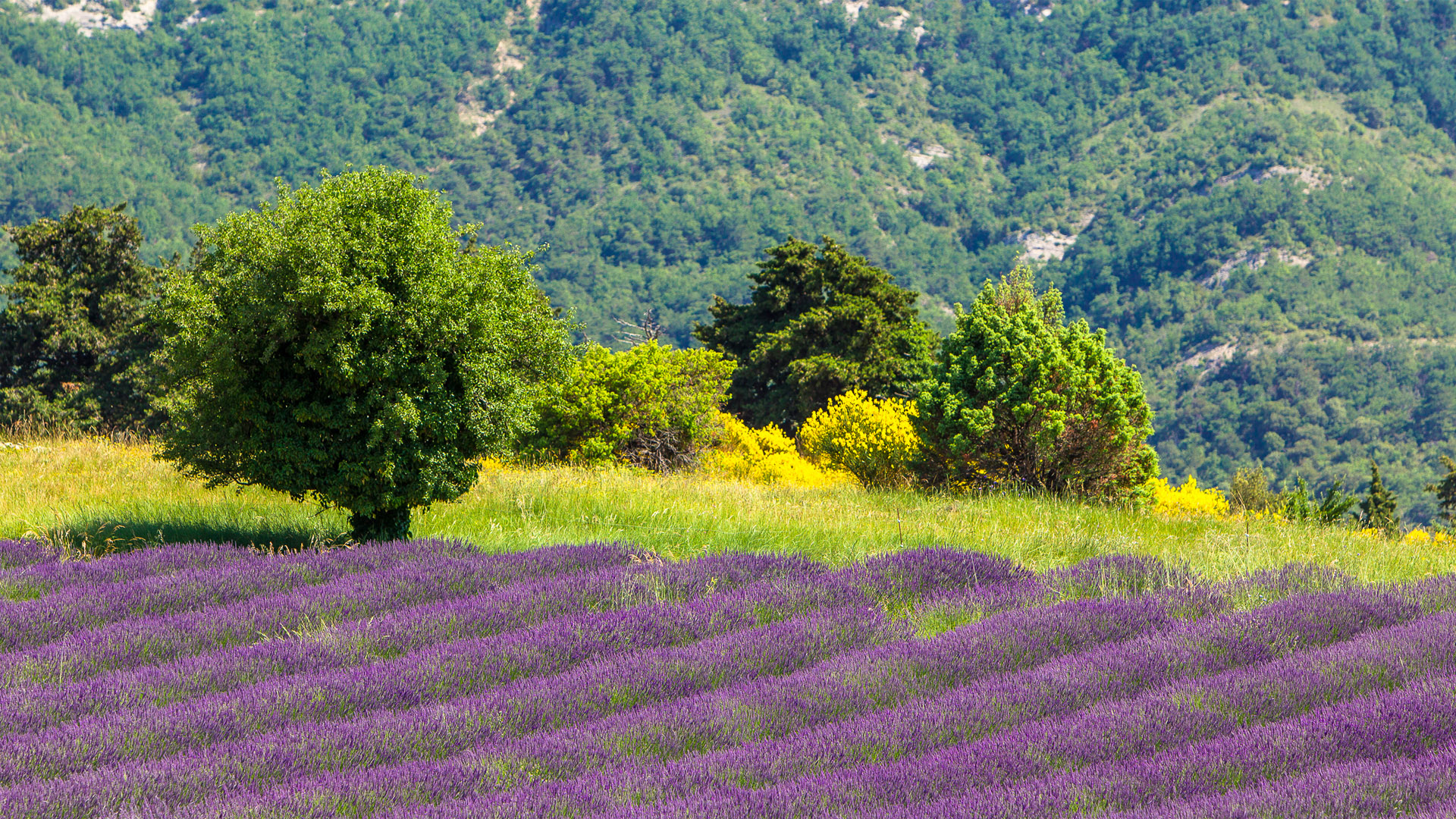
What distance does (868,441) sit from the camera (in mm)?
23469

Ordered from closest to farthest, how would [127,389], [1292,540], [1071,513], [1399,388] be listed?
[1292,540] → [1071,513] → [127,389] → [1399,388]

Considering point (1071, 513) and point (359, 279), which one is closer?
point (359, 279)

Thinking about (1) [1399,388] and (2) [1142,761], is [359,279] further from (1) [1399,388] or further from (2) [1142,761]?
(1) [1399,388]

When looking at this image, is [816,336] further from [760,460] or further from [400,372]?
[400,372]

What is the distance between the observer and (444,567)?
9.29 m

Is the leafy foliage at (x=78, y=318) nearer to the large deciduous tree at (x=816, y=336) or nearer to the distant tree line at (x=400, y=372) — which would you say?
the distant tree line at (x=400, y=372)

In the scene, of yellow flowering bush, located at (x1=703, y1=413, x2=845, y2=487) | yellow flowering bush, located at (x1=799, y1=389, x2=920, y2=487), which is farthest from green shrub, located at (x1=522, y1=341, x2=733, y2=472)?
yellow flowering bush, located at (x1=799, y1=389, x2=920, y2=487)

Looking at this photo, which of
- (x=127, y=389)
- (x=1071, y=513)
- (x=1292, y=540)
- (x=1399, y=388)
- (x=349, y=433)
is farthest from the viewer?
(x=1399, y=388)

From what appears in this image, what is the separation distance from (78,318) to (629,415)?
62.1 feet

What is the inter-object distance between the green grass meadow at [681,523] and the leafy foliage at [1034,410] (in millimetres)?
1589

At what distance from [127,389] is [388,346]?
90.4ft

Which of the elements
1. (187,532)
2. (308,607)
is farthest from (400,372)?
(187,532)

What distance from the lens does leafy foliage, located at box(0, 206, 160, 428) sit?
33.2 m

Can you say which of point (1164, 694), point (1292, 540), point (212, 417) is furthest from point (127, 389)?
point (1164, 694)
